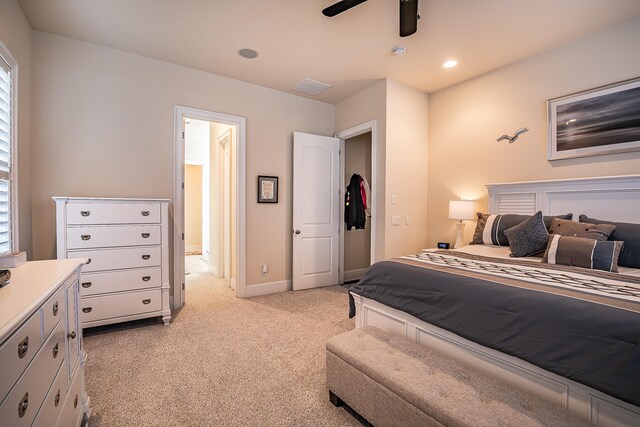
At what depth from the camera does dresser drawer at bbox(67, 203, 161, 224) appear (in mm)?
2436

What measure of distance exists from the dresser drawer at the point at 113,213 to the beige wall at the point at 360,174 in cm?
274

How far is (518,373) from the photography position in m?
1.32

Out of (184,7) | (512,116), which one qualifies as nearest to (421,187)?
(512,116)

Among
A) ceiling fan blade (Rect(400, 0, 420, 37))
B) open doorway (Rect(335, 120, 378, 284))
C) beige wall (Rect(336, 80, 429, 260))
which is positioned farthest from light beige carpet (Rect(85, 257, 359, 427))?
ceiling fan blade (Rect(400, 0, 420, 37))

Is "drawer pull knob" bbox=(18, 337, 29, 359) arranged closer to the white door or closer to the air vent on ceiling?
the white door

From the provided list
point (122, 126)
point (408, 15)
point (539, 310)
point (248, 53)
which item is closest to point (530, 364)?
point (539, 310)

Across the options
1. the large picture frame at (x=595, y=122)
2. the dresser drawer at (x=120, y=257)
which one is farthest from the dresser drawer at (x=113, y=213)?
the large picture frame at (x=595, y=122)

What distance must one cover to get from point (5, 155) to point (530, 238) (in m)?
4.04

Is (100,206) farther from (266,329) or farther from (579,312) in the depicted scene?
(579,312)

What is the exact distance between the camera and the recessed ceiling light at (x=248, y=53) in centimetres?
296

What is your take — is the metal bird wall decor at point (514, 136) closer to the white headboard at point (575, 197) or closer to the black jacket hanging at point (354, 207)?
the white headboard at point (575, 197)

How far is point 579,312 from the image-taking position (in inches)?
46.3

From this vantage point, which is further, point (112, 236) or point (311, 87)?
point (311, 87)

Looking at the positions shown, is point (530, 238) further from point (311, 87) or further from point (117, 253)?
point (117, 253)
